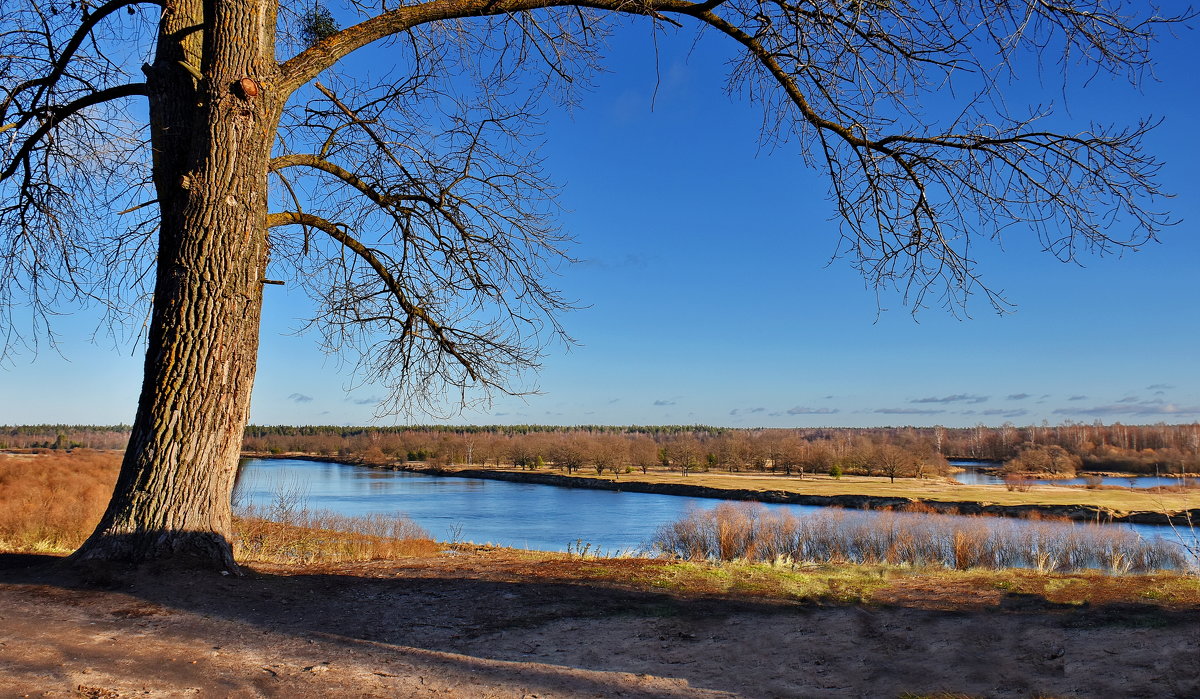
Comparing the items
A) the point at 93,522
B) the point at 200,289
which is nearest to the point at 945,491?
the point at 93,522

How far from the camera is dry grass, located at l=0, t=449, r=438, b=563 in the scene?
10.9 metres

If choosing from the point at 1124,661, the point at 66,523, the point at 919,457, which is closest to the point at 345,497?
the point at 66,523

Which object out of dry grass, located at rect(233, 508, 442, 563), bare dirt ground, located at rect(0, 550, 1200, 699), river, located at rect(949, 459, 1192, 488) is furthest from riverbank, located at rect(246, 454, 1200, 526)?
bare dirt ground, located at rect(0, 550, 1200, 699)

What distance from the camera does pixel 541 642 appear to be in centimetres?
406

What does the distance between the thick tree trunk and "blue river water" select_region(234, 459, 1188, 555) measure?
10.8 meters

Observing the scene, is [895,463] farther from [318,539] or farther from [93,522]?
[93,522]

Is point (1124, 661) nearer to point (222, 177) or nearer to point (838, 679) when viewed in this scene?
point (838, 679)

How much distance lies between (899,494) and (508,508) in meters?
29.7

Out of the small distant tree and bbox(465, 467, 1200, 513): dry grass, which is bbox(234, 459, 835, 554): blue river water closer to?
bbox(465, 467, 1200, 513): dry grass

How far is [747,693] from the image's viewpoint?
130 inches

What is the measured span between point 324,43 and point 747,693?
5.78 metres

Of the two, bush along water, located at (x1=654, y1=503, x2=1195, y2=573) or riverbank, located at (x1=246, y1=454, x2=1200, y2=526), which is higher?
bush along water, located at (x1=654, y1=503, x2=1195, y2=573)

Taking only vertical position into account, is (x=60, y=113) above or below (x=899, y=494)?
above

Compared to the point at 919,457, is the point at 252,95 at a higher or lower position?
higher
